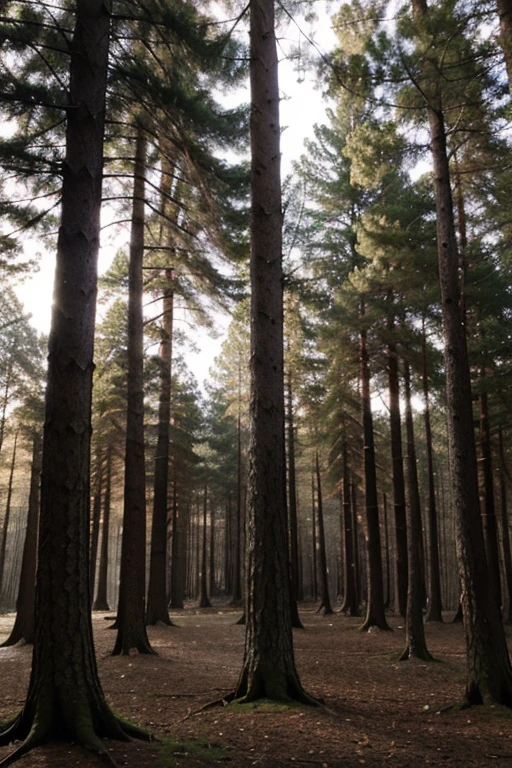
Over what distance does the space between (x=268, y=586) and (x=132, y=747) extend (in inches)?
83.9

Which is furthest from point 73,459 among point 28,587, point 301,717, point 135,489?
point 28,587

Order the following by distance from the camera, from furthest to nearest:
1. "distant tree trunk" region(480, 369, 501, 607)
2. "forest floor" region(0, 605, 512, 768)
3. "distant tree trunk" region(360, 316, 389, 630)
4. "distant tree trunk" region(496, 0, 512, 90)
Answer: "distant tree trunk" region(480, 369, 501, 607) → "distant tree trunk" region(360, 316, 389, 630) → "distant tree trunk" region(496, 0, 512, 90) → "forest floor" region(0, 605, 512, 768)

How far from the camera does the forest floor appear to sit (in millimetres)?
4320

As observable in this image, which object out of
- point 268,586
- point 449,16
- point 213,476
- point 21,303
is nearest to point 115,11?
point 449,16

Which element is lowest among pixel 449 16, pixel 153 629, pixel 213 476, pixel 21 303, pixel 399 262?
pixel 153 629

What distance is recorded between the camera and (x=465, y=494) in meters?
7.23

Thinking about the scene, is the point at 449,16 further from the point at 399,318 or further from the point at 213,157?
the point at 399,318

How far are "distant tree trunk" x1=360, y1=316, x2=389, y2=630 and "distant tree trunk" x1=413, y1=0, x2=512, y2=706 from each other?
25.2 ft

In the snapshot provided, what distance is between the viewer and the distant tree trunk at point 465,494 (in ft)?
21.6

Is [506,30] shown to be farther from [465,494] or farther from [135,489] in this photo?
[135,489]

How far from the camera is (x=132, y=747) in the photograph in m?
4.38

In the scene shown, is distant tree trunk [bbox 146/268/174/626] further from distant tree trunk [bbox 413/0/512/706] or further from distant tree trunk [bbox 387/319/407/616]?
distant tree trunk [bbox 413/0/512/706]

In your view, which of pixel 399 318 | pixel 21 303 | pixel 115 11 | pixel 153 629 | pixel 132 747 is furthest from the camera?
pixel 21 303

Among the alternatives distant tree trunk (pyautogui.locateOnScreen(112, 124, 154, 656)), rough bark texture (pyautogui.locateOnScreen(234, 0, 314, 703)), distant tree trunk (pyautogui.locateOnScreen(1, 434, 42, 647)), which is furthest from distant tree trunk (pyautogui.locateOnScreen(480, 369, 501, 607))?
distant tree trunk (pyautogui.locateOnScreen(1, 434, 42, 647))
